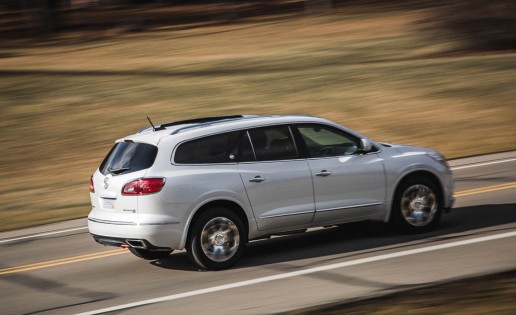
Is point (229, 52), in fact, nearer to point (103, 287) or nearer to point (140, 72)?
point (140, 72)

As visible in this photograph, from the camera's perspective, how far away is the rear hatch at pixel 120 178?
9.95m

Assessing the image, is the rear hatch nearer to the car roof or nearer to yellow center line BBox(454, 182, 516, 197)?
the car roof

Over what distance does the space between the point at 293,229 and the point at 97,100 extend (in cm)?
1684

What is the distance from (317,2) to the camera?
5144 centimetres

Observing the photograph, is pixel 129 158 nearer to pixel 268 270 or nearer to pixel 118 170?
pixel 118 170

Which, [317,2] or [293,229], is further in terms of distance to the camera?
[317,2]

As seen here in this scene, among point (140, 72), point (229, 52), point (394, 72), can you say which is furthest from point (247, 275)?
point (229, 52)

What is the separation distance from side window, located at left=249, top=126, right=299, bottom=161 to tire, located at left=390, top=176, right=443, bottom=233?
4.93 feet

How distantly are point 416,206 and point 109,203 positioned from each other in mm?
3710

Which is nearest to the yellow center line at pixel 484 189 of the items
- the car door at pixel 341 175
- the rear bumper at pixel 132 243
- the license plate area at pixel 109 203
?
the car door at pixel 341 175

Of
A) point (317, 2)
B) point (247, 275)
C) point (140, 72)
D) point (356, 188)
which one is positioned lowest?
point (247, 275)

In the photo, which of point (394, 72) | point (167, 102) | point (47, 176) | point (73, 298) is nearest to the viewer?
point (73, 298)

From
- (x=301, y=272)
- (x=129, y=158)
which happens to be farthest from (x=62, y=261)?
(x=301, y=272)

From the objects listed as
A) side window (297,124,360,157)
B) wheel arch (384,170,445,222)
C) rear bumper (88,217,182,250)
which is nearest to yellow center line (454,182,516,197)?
wheel arch (384,170,445,222)
